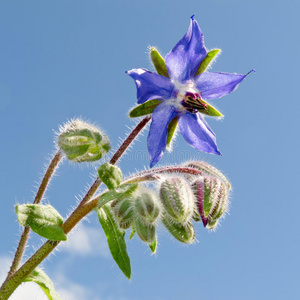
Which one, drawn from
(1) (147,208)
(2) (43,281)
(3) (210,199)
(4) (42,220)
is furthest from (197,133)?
(2) (43,281)

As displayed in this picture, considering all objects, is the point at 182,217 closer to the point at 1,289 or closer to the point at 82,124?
the point at 82,124

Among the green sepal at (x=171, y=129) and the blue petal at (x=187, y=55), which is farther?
the green sepal at (x=171, y=129)

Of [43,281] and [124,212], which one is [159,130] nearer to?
[124,212]

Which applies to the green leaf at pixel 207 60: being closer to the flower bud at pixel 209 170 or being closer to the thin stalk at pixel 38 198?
the flower bud at pixel 209 170

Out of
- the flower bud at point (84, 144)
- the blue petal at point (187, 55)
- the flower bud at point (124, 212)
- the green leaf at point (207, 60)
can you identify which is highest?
the green leaf at point (207, 60)

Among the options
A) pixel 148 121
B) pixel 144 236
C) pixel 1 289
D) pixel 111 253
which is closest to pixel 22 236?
pixel 1 289

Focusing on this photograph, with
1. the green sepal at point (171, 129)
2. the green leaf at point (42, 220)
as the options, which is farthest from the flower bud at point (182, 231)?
the green leaf at point (42, 220)

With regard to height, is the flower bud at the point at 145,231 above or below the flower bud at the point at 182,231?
below
